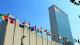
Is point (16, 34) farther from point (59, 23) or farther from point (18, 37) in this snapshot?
point (59, 23)

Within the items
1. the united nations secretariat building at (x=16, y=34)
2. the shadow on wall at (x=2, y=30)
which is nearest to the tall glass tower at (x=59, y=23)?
the united nations secretariat building at (x=16, y=34)

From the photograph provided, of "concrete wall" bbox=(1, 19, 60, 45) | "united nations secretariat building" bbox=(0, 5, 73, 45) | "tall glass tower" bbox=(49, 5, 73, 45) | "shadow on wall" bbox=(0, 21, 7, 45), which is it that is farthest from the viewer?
"tall glass tower" bbox=(49, 5, 73, 45)

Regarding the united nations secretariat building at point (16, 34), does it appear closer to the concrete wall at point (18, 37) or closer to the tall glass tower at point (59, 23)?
the concrete wall at point (18, 37)

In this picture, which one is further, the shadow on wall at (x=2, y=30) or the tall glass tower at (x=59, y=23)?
the tall glass tower at (x=59, y=23)

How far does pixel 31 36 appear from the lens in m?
37.1

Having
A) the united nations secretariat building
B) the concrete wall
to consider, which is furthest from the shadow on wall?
the concrete wall

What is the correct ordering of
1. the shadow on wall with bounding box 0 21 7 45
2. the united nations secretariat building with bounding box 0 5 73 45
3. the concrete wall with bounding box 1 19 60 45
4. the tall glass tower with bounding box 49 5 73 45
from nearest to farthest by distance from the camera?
the shadow on wall with bounding box 0 21 7 45
the united nations secretariat building with bounding box 0 5 73 45
the concrete wall with bounding box 1 19 60 45
the tall glass tower with bounding box 49 5 73 45

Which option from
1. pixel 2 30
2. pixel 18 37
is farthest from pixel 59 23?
pixel 2 30

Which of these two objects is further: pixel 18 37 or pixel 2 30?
pixel 18 37

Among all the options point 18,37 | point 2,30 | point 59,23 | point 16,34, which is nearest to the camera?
point 2,30

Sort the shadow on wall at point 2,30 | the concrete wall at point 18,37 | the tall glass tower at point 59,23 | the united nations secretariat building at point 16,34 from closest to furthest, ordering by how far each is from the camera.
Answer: the shadow on wall at point 2,30 → the united nations secretariat building at point 16,34 → the concrete wall at point 18,37 → the tall glass tower at point 59,23

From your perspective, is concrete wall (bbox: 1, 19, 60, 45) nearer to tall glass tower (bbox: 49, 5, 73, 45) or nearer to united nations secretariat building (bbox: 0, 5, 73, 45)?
united nations secretariat building (bbox: 0, 5, 73, 45)

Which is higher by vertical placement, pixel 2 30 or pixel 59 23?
pixel 59 23

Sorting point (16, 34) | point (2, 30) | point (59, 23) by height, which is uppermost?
point (59, 23)
